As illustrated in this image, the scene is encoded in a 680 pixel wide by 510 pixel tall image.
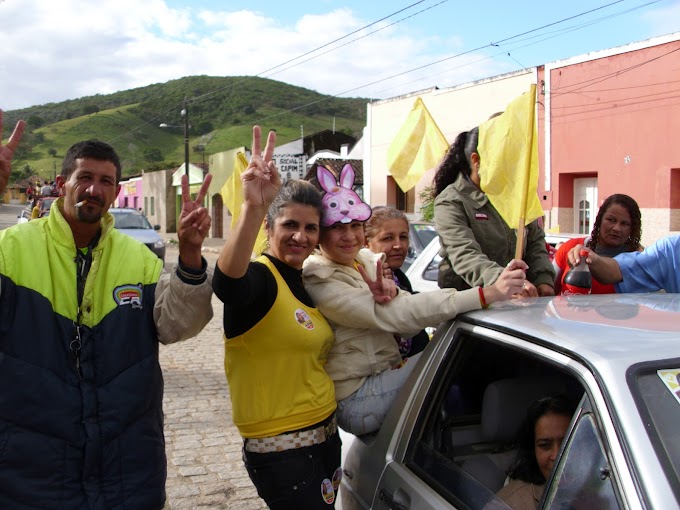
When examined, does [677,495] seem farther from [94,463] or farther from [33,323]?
[33,323]

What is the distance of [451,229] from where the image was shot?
11.0ft

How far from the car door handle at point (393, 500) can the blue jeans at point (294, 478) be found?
217 millimetres

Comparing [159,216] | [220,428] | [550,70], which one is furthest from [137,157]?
[220,428]

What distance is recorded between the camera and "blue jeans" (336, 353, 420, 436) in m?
2.59

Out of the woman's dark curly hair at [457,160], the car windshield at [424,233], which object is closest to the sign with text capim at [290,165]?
the car windshield at [424,233]

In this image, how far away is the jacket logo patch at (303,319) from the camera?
2439 mm

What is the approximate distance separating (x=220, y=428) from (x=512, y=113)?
12.3 feet

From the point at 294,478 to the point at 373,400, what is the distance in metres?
0.42

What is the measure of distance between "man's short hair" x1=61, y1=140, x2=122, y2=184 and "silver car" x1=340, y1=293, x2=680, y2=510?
4.44 feet

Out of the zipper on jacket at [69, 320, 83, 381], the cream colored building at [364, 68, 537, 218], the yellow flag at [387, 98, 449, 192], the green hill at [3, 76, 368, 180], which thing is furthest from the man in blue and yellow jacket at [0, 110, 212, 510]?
the green hill at [3, 76, 368, 180]

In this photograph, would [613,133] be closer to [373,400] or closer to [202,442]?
[202,442]

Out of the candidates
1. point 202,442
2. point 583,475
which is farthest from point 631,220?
point 202,442

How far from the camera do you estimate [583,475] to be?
5.57 feet

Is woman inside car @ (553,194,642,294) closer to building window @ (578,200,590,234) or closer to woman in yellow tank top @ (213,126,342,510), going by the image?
woman in yellow tank top @ (213,126,342,510)
